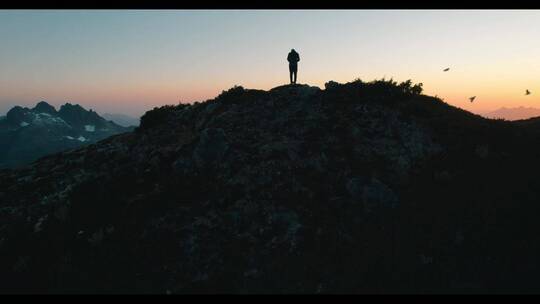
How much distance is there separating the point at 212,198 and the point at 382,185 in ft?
24.9

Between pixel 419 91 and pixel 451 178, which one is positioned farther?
pixel 419 91

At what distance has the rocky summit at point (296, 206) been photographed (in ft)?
54.0

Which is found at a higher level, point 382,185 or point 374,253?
point 382,185

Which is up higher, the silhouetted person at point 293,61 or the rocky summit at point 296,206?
the silhouetted person at point 293,61

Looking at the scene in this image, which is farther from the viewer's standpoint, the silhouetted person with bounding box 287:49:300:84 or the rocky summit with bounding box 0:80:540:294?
the silhouetted person with bounding box 287:49:300:84

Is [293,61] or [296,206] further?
[293,61]

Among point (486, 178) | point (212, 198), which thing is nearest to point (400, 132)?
point (486, 178)

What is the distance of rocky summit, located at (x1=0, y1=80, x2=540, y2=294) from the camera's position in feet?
54.0

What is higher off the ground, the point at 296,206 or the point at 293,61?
the point at 293,61

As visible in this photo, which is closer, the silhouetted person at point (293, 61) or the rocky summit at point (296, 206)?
the rocky summit at point (296, 206)

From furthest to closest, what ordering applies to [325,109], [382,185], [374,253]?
1. [325,109]
2. [382,185]
3. [374,253]

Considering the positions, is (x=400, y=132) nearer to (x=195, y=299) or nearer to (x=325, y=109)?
(x=325, y=109)

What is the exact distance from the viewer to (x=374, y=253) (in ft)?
55.6

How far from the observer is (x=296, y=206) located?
62.1 ft
